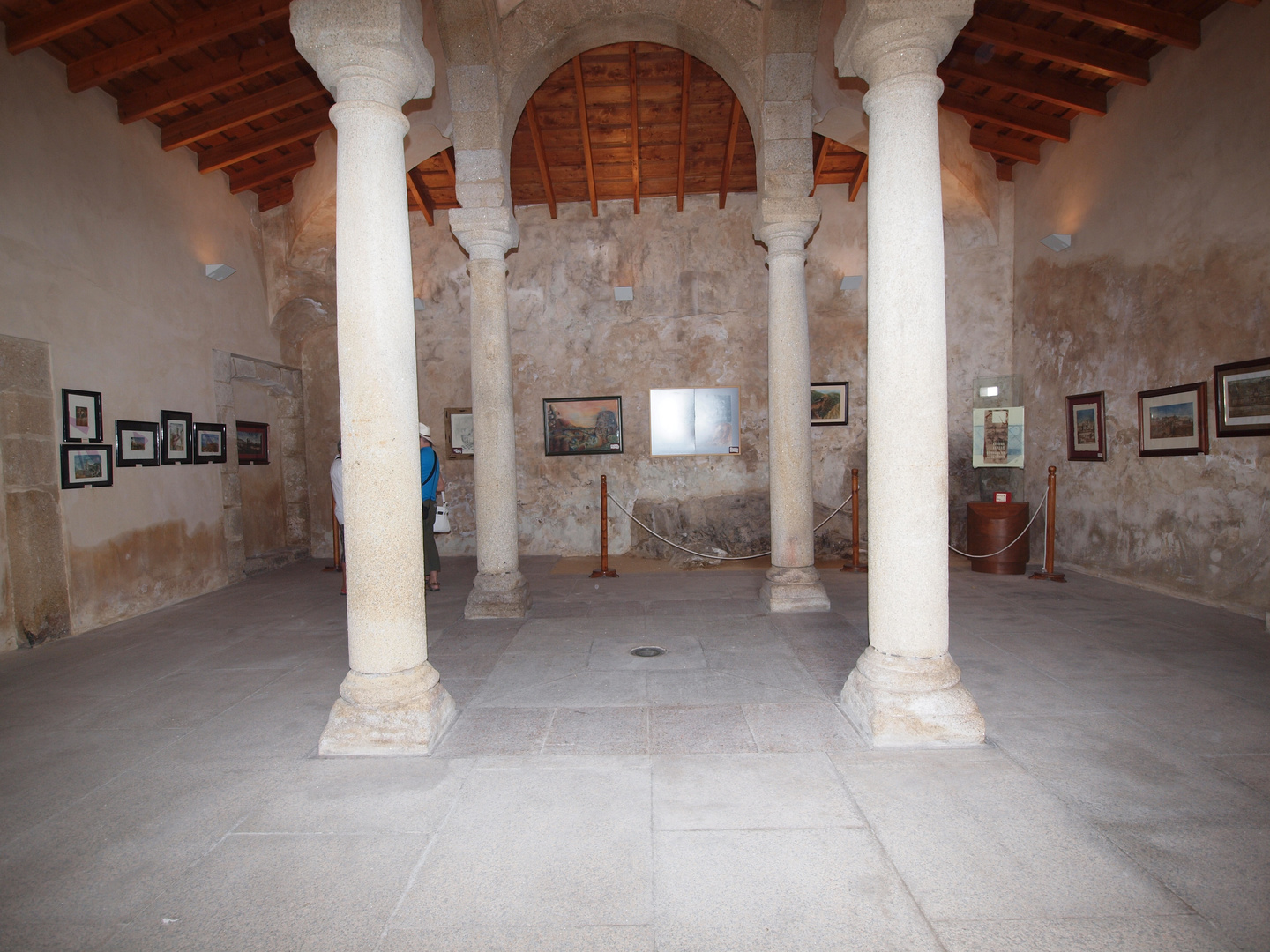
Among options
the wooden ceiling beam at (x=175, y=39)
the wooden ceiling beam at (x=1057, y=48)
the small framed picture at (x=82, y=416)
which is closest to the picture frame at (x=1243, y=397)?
the wooden ceiling beam at (x=1057, y=48)

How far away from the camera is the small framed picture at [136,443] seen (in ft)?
22.0

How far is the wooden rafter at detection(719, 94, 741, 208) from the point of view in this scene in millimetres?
8367

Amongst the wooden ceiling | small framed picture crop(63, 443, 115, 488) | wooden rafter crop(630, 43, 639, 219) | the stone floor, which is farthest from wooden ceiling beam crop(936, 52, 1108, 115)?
small framed picture crop(63, 443, 115, 488)

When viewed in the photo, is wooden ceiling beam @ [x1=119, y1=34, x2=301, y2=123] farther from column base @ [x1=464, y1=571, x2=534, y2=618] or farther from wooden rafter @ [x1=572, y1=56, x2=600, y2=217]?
column base @ [x1=464, y1=571, x2=534, y2=618]

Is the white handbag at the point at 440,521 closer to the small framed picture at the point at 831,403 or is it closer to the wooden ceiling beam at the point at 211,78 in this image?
the wooden ceiling beam at the point at 211,78

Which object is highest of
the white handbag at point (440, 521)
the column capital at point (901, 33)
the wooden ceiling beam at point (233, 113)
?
the wooden ceiling beam at point (233, 113)

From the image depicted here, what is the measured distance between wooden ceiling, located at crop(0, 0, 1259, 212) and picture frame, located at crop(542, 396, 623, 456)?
296 cm

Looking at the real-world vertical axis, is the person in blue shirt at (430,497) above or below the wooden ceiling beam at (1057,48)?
below

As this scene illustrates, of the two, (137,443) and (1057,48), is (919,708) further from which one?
(137,443)

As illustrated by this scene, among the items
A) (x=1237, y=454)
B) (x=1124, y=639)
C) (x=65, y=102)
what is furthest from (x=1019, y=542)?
(x=65, y=102)

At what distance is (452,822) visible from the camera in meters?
2.72

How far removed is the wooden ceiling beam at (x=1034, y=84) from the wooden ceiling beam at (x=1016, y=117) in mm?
545

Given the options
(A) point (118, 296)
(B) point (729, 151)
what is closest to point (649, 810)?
(A) point (118, 296)

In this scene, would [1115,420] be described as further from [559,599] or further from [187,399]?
[187,399]
